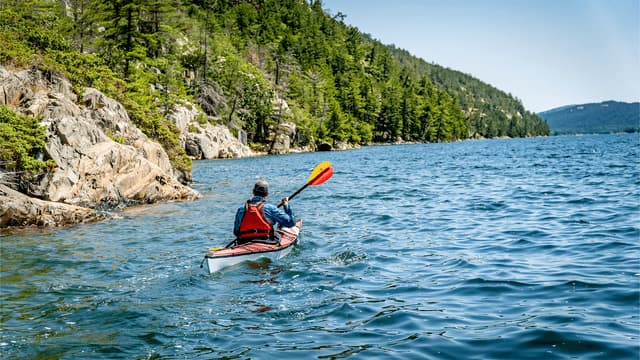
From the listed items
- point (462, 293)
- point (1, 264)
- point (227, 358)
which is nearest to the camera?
point (227, 358)

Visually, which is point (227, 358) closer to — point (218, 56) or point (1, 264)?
point (1, 264)

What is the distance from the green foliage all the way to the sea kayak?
7968 millimetres

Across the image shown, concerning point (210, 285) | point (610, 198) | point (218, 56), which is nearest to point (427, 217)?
point (610, 198)

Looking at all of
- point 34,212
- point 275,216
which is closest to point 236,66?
point 34,212

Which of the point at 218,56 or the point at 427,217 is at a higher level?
the point at 218,56

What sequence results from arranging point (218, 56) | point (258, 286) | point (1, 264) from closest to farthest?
point (258, 286) < point (1, 264) < point (218, 56)

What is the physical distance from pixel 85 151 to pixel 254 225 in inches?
362

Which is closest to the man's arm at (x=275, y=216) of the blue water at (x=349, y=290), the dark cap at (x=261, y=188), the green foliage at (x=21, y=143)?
the dark cap at (x=261, y=188)

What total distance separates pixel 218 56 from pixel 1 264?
240 feet

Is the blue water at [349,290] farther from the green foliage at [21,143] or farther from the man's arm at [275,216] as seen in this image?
the green foliage at [21,143]

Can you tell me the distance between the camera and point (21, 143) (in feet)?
45.9

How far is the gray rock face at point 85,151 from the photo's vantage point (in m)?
15.1

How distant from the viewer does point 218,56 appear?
3093 inches

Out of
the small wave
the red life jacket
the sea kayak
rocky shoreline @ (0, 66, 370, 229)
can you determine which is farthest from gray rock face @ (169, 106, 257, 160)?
the small wave
